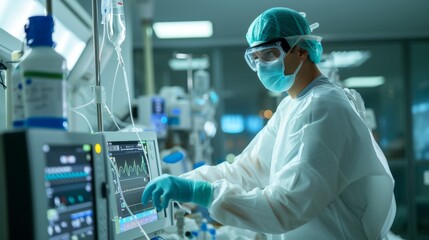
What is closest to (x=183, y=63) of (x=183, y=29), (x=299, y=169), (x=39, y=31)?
(x=183, y=29)

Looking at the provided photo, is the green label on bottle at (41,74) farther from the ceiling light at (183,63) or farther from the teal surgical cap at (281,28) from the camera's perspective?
the ceiling light at (183,63)

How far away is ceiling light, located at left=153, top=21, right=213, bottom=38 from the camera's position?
4445mm

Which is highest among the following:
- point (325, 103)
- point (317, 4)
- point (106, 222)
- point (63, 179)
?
point (317, 4)

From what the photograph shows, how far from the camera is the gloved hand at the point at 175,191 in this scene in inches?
40.9

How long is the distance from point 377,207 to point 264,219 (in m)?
0.42

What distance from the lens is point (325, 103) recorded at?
1.21 metres

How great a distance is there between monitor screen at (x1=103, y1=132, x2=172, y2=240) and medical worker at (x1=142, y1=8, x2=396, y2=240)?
0.30 ft

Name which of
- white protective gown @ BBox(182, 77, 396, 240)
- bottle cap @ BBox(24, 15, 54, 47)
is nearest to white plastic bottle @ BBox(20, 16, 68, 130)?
bottle cap @ BBox(24, 15, 54, 47)

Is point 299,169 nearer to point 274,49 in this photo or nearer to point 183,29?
point 274,49

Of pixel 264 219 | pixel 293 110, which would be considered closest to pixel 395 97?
pixel 293 110

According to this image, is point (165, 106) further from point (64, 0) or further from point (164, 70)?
point (164, 70)

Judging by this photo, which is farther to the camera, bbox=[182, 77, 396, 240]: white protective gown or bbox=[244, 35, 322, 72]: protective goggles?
bbox=[244, 35, 322, 72]: protective goggles

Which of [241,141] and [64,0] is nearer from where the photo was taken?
[64,0]

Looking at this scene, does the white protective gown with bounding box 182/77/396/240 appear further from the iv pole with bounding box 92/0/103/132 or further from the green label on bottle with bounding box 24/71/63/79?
the green label on bottle with bounding box 24/71/63/79
